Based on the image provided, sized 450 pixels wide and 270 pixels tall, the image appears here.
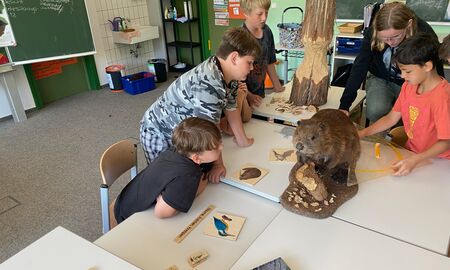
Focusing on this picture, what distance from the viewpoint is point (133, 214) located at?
1237 millimetres

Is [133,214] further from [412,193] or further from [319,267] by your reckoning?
[412,193]

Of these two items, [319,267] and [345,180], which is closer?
[319,267]

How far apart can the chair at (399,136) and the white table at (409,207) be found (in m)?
0.38

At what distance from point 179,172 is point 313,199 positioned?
19.6 inches

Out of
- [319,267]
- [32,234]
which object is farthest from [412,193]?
[32,234]

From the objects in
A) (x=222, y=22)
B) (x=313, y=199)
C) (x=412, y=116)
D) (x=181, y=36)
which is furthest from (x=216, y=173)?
(x=181, y=36)

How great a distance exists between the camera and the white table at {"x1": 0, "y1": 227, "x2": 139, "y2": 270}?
87 cm

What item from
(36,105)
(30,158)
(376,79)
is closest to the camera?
(376,79)

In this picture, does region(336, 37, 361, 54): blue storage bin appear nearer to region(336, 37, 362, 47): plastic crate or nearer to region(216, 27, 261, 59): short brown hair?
region(336, 37, 362, 47): plastic crate

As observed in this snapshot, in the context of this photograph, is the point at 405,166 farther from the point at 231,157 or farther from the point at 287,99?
the point at 287,99

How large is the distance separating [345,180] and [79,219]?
1770mm

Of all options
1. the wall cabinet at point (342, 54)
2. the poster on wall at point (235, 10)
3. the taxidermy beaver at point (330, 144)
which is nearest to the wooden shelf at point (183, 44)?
the poster on wall at point (235, 10)

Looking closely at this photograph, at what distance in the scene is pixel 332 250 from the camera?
100cm

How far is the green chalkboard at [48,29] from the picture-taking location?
3.53 meters
